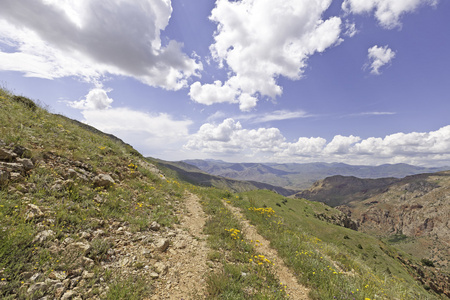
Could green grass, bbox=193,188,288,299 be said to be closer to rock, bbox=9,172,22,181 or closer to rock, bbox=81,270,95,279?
rock, bbox=81,270,95,279

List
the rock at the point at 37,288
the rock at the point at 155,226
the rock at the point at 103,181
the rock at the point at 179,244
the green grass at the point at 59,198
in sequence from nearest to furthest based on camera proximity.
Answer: the rock at the point at 37,288 < the green grass at the point at 59,198 < the rock at the point at 179,244 < the rock at the point at 155,226 < the rock at the point at 103,181

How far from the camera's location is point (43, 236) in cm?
580

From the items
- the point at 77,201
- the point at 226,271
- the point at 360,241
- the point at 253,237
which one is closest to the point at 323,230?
the point at 360,241

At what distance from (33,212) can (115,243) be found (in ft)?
9.87

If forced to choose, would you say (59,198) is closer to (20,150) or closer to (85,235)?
(85,235)

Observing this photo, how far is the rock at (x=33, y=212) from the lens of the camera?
6213mm

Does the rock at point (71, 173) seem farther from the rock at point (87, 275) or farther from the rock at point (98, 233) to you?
the rock at point (87, 275)

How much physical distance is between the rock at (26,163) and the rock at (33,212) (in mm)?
2688

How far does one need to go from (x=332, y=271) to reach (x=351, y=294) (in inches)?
55.5

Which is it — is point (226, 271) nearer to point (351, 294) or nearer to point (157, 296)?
point (157, 296)

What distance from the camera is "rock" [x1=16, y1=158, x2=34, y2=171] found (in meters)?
8.16

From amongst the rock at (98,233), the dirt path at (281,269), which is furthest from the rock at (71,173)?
the dirt path at (281,269)

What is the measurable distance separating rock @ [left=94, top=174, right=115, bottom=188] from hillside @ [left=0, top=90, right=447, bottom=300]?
0.05 meters

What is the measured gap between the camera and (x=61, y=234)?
6305mm
